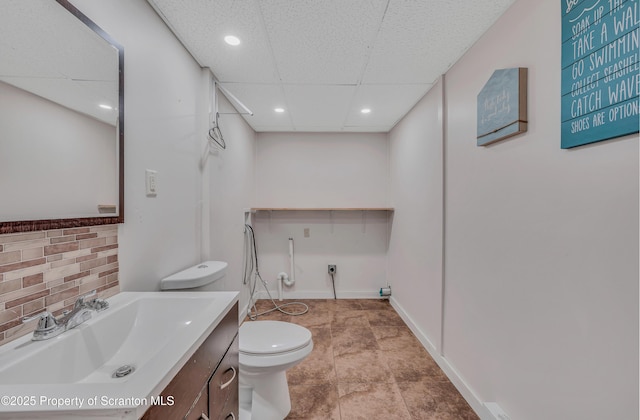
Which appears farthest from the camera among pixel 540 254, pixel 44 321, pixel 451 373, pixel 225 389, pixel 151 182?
pixel 451 373

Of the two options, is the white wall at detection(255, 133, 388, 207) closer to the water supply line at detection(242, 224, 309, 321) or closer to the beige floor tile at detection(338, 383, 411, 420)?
the water supply line at detection(242, 224, 309, 321)

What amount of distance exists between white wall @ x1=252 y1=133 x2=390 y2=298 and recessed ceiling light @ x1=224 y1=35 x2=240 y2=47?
5.92 ft

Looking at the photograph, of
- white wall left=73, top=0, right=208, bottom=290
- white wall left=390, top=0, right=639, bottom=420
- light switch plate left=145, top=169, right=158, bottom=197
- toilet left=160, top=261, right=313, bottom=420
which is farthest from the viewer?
toilet left=160, top=261, right=313, bottom=420

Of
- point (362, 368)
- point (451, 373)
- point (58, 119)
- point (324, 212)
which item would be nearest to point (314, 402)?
point (362, 368)

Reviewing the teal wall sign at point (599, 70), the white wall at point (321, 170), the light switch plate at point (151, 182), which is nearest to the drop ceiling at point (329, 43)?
the teal wall sign at point (599, 70)

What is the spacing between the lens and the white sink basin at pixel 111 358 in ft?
1.51

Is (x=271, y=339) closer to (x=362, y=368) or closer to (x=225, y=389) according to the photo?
(x=225, y=389)

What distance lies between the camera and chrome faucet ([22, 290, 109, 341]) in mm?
698

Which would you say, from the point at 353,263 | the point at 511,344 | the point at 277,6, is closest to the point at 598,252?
the point at 511,344

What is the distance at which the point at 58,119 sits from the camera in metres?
0.81

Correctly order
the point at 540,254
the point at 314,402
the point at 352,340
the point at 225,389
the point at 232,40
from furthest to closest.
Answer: the point at 352,340
the point at 314,402
the point at 232,40
the point at 540,254
the point at 225,389

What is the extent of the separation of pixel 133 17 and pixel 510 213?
6.46ft

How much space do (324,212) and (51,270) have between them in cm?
273

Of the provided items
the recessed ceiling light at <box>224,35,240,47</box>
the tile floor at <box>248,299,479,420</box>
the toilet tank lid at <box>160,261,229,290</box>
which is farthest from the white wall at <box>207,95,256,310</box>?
the tile floor at <box>248,299,479,420</box>
